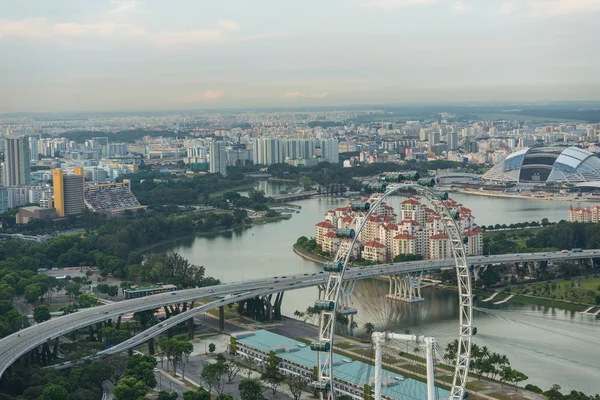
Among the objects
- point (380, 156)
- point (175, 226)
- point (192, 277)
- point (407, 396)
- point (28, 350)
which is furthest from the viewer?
point (380, 156)

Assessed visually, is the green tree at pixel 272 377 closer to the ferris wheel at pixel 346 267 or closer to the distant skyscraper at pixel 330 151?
the ferris wheel at pixel 346 267

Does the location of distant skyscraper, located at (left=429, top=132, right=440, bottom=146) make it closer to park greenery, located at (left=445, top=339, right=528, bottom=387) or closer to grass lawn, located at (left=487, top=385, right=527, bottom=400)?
park greenery, located at (left=445, top=339, right=528, bottom=387)

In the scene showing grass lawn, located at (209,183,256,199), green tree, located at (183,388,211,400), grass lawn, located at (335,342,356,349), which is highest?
green tree, located at (183,388,211,400)

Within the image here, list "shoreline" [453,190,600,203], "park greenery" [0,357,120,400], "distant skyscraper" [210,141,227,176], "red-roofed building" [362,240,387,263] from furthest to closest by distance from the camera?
"distant skyscraper" [210,141,227,176]
"shoreline" [453,190,600,203]
"red-roofed building" [362,240,387,263]
"park greenery" [0,357,120,400]

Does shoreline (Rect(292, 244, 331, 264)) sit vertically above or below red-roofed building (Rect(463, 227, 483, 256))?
below

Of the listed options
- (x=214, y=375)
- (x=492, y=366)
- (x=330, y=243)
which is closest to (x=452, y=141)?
(x=330, y=243)

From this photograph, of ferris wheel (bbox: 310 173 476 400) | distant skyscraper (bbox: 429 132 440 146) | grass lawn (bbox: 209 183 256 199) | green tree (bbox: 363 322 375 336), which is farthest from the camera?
distant skyscraper (bbox: 429 132 440 146)

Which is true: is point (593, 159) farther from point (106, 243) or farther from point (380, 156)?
point (106, 243)

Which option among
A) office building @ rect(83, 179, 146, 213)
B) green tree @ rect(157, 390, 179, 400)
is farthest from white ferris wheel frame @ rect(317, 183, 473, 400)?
office building @ rect(83, 179, 146, 213)

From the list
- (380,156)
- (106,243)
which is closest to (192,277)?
(106,243)
